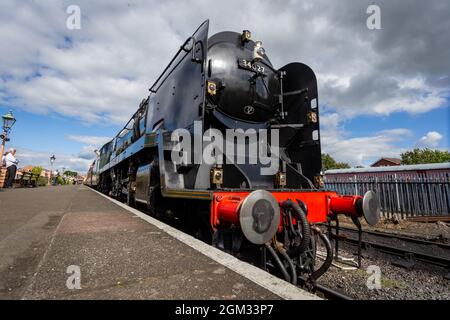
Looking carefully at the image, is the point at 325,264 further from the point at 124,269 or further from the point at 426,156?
the point at 426,156

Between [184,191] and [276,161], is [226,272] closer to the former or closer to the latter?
[184,191]

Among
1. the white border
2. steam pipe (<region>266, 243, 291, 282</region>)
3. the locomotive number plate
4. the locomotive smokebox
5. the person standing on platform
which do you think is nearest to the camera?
the white border

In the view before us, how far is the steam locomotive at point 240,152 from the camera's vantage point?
2.76 meters

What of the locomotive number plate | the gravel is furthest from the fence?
the locomotive number plate

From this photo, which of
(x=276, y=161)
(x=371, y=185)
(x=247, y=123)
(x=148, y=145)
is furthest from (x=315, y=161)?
(x=371, y=185)

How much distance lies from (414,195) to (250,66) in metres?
9.06

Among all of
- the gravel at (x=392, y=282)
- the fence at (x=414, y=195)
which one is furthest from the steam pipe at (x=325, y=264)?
the fence at (x=414, y=195)

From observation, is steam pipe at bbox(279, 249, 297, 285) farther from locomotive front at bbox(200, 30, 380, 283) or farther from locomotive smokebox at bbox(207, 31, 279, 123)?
locomotive smokebox at bbox(207, 31, 279, 123)

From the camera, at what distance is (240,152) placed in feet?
13.5

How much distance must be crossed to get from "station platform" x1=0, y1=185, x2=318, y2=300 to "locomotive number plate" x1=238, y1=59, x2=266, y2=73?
280 centimetres

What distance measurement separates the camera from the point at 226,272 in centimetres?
191

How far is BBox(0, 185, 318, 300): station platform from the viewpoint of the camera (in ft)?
5.18
